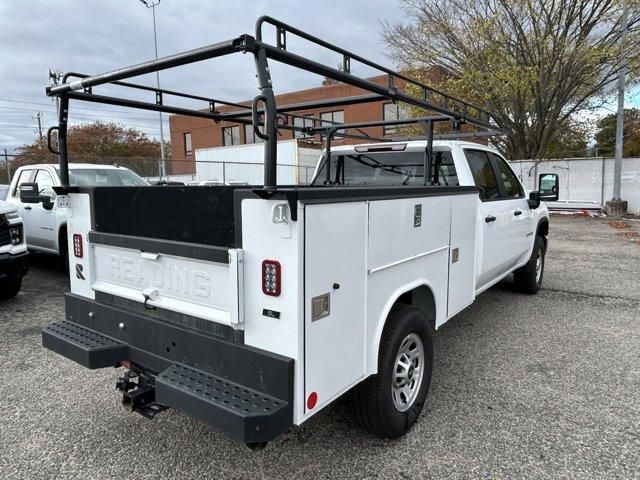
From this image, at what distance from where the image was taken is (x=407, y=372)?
122 inches

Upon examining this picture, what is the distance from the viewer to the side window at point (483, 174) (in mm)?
4562

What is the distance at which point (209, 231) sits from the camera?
8.11 feet

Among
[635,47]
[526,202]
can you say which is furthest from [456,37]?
[526,202]

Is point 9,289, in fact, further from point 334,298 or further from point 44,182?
point 334,298

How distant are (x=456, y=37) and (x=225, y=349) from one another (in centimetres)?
1949

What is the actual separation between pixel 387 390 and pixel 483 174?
2.79m

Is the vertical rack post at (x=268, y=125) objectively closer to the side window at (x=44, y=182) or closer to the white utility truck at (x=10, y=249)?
Result: the white utility truck at (x=10, y=249)

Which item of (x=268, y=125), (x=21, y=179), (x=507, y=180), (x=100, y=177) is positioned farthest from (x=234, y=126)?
(x=268, y=125)

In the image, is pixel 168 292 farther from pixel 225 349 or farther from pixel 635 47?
pixel 635 47

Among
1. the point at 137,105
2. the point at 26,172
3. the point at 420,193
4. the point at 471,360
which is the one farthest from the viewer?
the point at 26,172

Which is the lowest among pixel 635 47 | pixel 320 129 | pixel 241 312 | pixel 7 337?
pixel 7 337

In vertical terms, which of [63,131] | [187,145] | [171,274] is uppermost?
[187,145]

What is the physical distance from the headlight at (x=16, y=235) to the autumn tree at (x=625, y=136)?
29.0m

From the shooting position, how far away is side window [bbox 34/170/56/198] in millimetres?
7703
